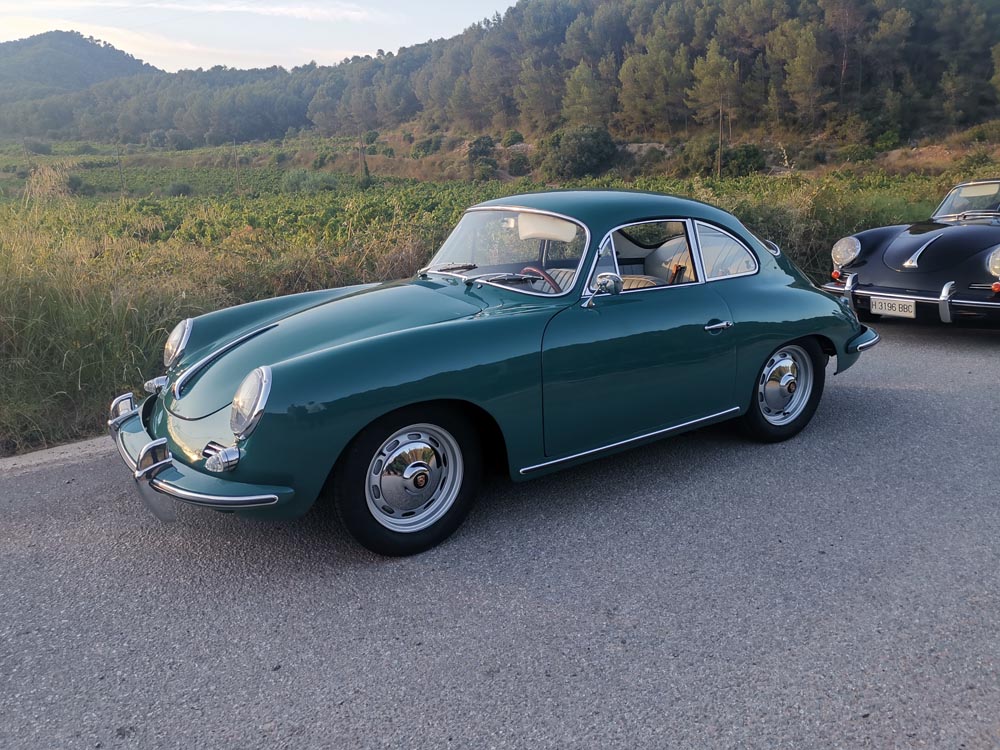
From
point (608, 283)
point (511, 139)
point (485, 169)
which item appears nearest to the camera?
point (608, 283)

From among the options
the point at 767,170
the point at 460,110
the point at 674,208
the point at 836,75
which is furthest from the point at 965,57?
the point at 674,208

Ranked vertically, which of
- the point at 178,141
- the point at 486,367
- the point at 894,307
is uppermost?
the point at 178,141

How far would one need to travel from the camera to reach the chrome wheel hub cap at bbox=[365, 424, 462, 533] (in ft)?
9.59

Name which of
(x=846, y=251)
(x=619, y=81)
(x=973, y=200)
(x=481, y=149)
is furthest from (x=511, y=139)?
(x=846, y=251)

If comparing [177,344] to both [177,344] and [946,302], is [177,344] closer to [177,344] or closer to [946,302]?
[177,344]

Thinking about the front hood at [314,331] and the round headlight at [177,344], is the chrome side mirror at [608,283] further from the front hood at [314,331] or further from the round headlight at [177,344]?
the round headlight at [177,344]

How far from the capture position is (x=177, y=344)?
3.74 meters

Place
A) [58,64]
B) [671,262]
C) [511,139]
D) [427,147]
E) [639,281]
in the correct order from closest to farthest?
[639,281]
[671,262]
[511,139]
[427,147]
[58,64]

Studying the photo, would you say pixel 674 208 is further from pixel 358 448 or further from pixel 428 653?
pixel 428 653

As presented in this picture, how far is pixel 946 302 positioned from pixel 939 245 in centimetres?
68

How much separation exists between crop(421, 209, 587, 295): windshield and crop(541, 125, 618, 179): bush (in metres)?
61.3

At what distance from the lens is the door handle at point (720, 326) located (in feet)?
12.4

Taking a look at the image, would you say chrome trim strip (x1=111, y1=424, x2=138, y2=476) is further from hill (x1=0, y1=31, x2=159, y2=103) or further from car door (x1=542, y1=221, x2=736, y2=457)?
hill (x1=0, y1=31, x2=159, y2=103)

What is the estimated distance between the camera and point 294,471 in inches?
107
